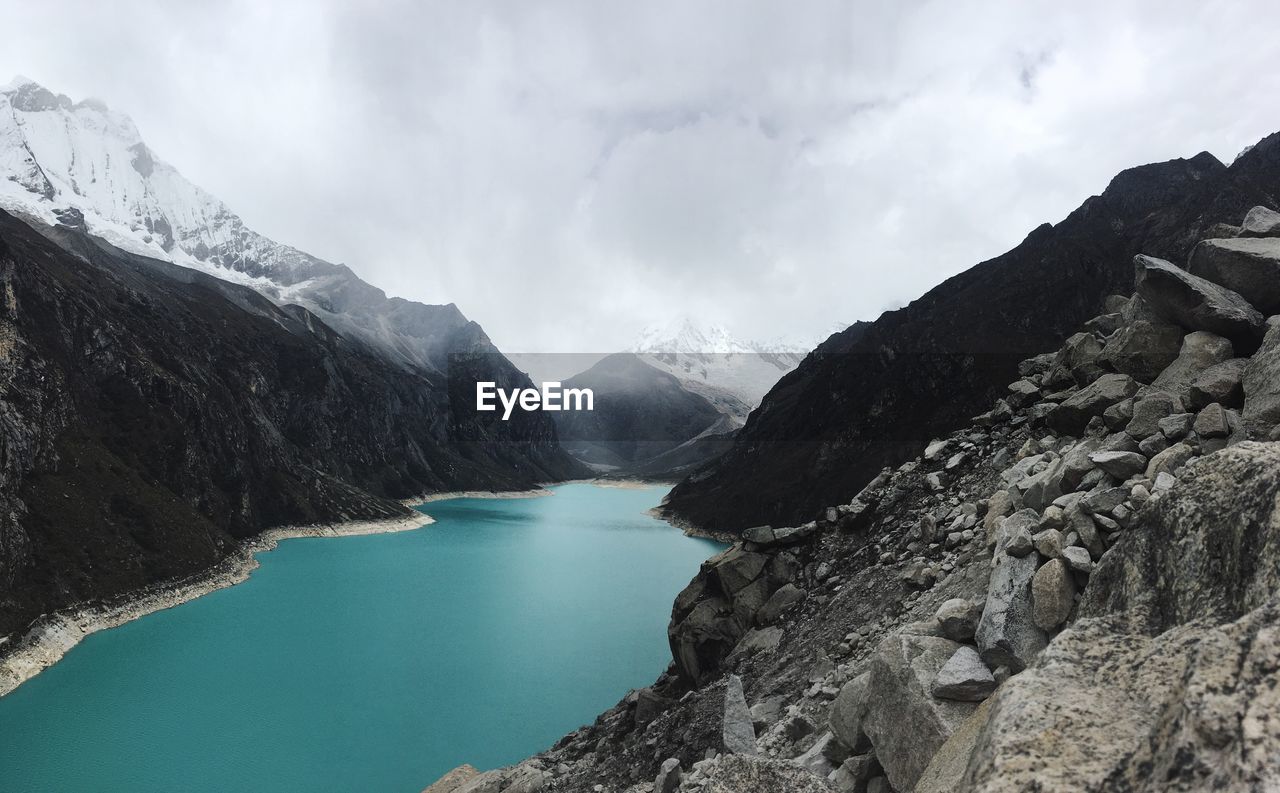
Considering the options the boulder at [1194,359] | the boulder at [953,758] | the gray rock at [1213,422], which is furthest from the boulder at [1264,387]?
the boulder at [953,758]

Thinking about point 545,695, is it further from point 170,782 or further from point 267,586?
point 267,586

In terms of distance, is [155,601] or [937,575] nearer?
[937,575]

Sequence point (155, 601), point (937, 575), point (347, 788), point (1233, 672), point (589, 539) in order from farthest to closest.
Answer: point (589, 539)
point (155, 601)
point (347, 788)
point (937, 575)
point (1233, 672)

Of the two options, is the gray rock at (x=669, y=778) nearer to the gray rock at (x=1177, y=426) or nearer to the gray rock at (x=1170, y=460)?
the gray rock at (x=1170, y=460)

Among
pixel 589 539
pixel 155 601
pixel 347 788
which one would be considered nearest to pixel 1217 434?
pixel 347 788

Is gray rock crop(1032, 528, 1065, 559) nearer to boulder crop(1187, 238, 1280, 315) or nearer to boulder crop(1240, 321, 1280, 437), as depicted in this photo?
boulder crop(1240, 321, 1280, 437)
